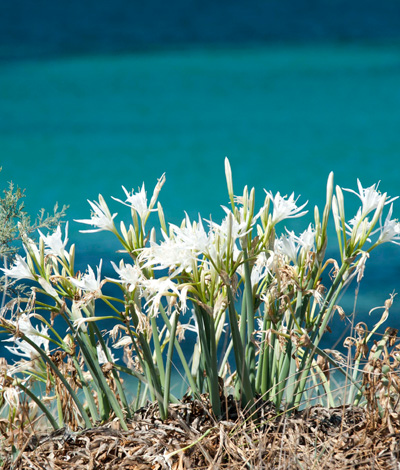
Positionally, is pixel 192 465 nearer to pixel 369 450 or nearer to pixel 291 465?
pixel 291 465

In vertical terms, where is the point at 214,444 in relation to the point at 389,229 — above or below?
below

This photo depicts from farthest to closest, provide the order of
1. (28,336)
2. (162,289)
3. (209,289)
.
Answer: (28,336)
(209,289)
(162,289)

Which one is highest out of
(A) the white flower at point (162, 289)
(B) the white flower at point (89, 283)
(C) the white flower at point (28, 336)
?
(B) the white flower at point (89, 283)

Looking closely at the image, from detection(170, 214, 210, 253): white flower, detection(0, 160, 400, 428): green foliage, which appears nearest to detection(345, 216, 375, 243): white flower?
detection(0, 160, 400, 428): green foliage

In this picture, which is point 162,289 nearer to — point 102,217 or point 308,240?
point 102,217

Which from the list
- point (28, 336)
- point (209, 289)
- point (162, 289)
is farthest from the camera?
point (28, 336)

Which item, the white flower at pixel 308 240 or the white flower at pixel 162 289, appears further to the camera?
the white flower at pixel 308 240

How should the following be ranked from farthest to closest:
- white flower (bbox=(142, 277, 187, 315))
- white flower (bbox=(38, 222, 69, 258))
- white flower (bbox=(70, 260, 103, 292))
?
white flower (bbox=(38, 222, 69, 258)) → white flower (bbox=(70, 260, 103, 292)) → white flower (bbox=(142, 277, 187, 315))

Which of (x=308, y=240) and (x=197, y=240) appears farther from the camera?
(x=308, y=240)

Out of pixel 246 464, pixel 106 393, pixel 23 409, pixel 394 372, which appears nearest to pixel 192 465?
pixel 246 464

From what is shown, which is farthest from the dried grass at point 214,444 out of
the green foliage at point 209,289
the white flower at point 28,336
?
the white flower at point 28,336

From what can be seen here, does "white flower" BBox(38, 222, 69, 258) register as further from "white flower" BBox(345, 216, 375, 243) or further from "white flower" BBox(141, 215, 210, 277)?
"white flower" BBox(345, 216, 375, 243)

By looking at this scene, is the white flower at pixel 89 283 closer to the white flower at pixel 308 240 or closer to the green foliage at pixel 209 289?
the green foliage at pixel 209 289

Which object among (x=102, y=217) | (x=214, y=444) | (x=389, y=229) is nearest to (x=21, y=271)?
(x=102, y=217)
